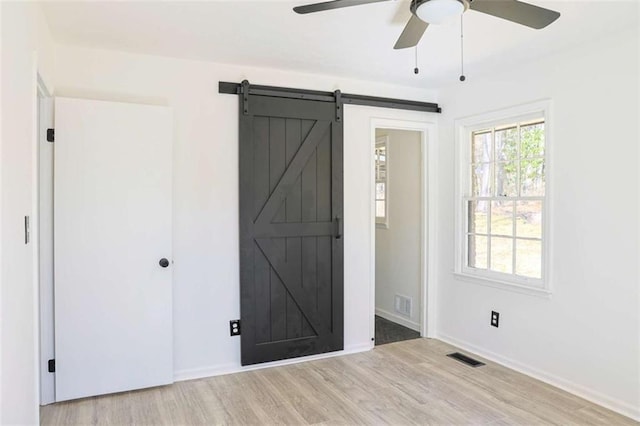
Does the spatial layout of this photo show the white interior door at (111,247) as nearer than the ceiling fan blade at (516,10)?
No

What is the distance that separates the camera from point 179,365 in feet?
11.3

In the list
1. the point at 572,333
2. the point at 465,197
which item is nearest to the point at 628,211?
the point at 572,333

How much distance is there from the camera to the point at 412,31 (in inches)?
92.5

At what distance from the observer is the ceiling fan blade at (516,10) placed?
2006 mm

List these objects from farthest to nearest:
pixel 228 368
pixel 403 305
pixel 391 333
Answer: pixel 403 305 → pixel 391 333 → pixel 228 368

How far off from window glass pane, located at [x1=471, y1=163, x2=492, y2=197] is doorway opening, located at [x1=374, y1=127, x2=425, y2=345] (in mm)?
552

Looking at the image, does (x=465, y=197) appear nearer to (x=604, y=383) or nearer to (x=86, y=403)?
(x=604, y=383)

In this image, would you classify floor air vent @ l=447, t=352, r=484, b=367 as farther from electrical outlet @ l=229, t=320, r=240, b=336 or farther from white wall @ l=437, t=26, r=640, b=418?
electrical outlet @ l=229, t=320, r=240, b=336

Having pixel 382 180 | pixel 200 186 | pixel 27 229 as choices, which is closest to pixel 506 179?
pixel 382 180

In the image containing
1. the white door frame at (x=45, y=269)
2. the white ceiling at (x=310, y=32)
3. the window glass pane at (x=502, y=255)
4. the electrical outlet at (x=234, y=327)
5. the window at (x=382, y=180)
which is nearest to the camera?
the white ceiling at (x=310, y=32)

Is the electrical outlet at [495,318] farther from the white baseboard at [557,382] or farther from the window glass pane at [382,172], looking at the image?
the window glass pane at [382,172]

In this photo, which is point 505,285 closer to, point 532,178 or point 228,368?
point 532,178

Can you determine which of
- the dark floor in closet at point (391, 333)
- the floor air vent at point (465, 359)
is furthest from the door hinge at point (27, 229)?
the floor air vent at point (465, 359)

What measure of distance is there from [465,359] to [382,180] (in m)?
2.26
